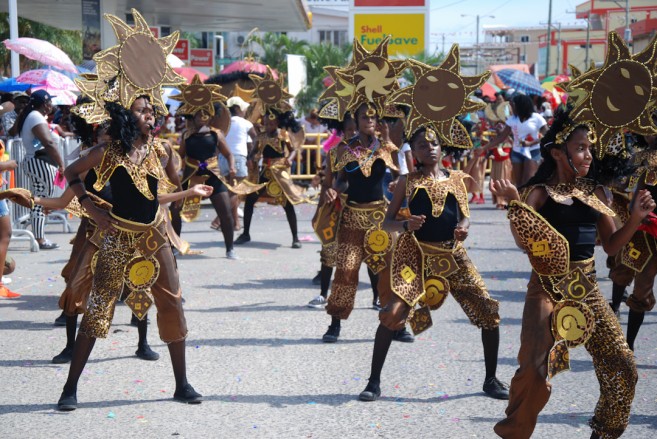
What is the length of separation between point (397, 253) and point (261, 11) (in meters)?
20.5

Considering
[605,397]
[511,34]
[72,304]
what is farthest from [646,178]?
[511,34]

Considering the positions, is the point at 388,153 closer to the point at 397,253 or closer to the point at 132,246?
the point at 397,253

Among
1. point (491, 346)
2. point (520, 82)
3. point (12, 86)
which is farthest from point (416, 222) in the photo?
point (520, 82)

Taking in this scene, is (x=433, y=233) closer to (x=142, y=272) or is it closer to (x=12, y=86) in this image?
(x=142, y=272)

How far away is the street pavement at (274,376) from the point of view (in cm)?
575

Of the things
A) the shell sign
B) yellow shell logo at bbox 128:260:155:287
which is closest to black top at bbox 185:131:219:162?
yellow shell logo at bbox 128:260:155:287

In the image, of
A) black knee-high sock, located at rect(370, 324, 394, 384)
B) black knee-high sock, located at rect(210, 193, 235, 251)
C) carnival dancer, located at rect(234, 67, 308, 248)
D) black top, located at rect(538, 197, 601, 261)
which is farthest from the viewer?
carnival dancer, located at rect(234, 67, 308, 248)

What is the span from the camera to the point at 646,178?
22.8ft

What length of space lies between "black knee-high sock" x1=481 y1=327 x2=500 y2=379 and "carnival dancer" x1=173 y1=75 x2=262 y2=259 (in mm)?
5613

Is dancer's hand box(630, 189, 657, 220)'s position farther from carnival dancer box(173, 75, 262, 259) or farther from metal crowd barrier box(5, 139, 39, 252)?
metal crowd barrier box(5, 139, 39, 252)

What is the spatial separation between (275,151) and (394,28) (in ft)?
65.2

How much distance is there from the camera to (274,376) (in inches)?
272

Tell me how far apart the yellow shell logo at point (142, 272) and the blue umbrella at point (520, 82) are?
62.3 ft

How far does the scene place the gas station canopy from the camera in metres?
23.5
